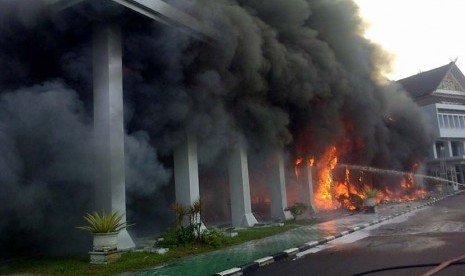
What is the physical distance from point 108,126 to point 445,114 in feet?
110

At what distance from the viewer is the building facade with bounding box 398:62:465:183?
34656mm

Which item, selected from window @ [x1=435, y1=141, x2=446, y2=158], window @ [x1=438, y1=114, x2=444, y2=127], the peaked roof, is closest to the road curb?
window @ [x1=438, y1=114, x2=444, y2=127]

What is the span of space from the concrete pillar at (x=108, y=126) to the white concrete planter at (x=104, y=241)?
123 cm

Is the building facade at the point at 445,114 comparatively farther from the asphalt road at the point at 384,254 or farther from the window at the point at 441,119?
the asphalt road at the point at 384,254

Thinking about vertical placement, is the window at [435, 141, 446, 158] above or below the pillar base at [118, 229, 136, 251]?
above

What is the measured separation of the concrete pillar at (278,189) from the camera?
1656 cm

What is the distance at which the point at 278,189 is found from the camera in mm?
16672

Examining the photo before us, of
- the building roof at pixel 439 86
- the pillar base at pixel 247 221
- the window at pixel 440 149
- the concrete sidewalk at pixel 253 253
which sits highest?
the building roof at pixel 439 86

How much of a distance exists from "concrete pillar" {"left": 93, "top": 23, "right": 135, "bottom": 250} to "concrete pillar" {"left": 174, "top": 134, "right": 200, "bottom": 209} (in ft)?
8.55

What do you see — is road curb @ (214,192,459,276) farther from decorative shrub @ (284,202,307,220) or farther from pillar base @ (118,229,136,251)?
pillar base @ (118,229,136,251)

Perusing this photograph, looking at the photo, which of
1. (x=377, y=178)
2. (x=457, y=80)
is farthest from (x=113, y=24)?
(x=457, y=80)

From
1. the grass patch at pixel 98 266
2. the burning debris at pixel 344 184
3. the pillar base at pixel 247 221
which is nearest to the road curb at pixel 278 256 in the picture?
the grass patch at pixel 98 266

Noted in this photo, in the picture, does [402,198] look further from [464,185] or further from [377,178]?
[464,185]

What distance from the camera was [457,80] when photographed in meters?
37.6
